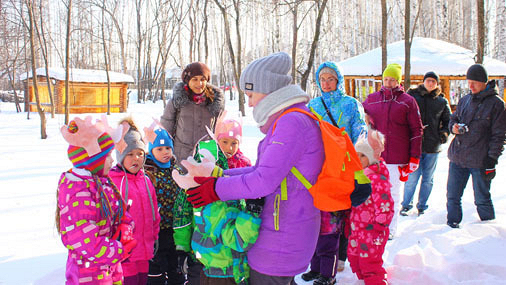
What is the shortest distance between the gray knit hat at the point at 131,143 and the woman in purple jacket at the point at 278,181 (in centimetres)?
118

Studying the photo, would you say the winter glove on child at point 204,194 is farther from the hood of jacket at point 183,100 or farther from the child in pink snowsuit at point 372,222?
the hood of jacket at point 183,100

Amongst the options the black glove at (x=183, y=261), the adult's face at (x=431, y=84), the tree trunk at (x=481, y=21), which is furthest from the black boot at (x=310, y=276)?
the tree trunk at (x=481, y=21)

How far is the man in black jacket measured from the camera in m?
5.27

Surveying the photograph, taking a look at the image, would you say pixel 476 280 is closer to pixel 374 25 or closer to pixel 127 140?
pixel 127 140

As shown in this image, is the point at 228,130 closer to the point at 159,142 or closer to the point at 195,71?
the point at 159,142

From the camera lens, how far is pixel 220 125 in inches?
117

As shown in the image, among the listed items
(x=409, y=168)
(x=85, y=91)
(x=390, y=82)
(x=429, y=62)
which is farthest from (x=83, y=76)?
(x=409, y=168)

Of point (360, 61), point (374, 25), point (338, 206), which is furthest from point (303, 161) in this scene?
point (374, 25)

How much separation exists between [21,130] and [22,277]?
13825 mm

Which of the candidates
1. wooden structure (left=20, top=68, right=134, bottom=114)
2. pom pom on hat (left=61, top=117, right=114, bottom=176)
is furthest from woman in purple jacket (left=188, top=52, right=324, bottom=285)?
wooden structure (left=20, top=68, right=134, bottom=114)

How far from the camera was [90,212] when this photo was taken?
2.03m

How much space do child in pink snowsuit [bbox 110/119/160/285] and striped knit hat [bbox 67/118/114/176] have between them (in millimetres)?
490

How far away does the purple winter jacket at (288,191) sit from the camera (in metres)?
1.72

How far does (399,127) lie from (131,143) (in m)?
3.21
